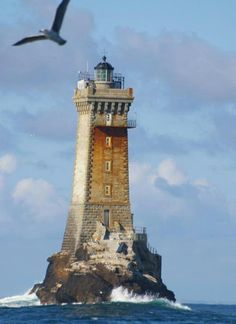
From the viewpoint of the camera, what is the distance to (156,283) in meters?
115

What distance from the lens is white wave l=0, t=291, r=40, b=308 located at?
120m

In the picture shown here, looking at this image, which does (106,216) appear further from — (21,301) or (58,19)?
(58,19)

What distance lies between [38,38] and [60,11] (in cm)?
94

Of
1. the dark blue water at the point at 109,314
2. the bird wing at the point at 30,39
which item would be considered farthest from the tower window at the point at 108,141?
the bird wing at the point at 30,39

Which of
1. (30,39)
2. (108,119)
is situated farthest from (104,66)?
(30,39)

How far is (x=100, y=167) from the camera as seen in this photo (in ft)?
383

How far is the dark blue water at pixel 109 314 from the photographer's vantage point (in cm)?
9519

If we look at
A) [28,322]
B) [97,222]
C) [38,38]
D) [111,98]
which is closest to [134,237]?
[97,222]

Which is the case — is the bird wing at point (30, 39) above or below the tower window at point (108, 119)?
below

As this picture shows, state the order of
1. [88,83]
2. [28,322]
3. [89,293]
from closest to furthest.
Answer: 1. [28,322]
2. [89,293]
3. [88,83]

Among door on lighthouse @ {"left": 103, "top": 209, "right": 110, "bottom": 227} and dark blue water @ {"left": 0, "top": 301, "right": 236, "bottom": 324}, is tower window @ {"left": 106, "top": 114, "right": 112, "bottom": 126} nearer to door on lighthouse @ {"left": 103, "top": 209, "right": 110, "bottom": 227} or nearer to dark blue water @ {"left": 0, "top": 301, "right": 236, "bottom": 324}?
door on lighthouse @ {"left": 103, "top": 209, "right": 110, "bottom": 227}

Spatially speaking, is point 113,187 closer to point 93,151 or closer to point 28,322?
point 93,151

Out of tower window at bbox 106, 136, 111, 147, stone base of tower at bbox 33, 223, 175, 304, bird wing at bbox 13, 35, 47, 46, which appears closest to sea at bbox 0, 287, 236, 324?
stone base of tower at bbox 33, 223, 175, 304

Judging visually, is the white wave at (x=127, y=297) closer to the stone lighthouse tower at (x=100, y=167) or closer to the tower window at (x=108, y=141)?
the stone lighthouse tower at (x=100, y=167)
